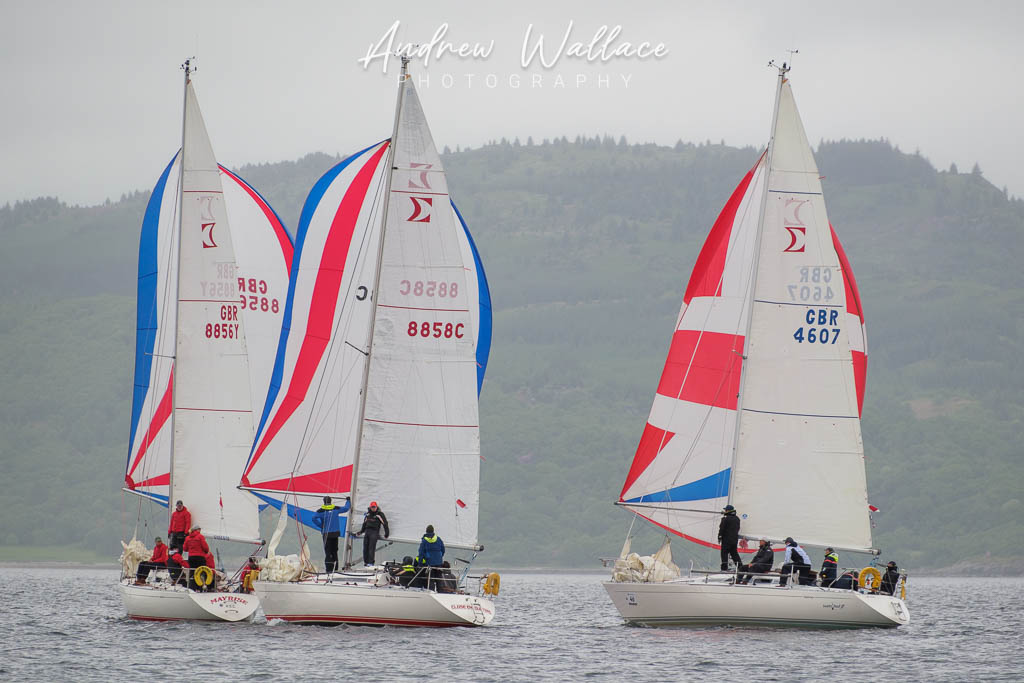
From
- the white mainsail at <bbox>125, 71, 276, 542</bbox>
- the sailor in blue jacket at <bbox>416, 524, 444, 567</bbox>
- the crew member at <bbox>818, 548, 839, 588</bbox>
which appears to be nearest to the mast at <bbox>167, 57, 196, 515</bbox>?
the white mainsail at <bbox>125, 71, 276, 542</bbox>

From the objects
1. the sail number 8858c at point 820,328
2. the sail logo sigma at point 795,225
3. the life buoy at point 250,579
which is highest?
the sail logo sigma at point 795,225

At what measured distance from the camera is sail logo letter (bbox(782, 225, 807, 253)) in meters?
31.3

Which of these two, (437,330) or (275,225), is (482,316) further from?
(275,225)

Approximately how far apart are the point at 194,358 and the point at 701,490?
35.0 ft

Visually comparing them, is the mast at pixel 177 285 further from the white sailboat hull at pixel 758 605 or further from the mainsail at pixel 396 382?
the white sailboat hull at pixel 758 605

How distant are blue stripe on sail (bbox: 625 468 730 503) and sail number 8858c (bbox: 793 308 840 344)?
10.1 feet

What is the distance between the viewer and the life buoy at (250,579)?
102 feet

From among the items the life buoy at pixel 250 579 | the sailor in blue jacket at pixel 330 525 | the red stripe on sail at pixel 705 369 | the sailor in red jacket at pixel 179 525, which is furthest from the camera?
the red stripe on sail at pixel 705 369

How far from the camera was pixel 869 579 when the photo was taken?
31156 millimetres

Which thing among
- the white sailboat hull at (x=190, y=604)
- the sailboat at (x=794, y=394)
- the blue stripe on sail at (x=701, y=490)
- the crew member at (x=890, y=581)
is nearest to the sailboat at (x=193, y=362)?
the white sailboat hull at (x=190, y=604)

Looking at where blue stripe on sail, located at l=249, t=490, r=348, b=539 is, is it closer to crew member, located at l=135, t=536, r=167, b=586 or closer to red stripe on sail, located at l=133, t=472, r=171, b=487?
crew member, located at l=135, t=536, r=167, b=586

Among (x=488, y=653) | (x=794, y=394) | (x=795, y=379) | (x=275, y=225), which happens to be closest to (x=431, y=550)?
(x=488, y=653)

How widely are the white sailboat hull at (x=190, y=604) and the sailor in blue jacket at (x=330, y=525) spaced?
2242mm

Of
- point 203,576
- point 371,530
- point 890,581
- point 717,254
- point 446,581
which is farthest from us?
point 717,254
